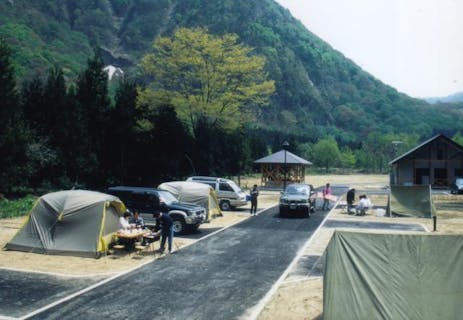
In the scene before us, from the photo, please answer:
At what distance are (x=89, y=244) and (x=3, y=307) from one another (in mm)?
4866

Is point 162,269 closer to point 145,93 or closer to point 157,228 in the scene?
point 157,228

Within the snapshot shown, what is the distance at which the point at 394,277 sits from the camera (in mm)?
7902

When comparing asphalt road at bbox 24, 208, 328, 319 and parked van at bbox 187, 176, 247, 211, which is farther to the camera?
parked van at bbox 187, 176, 247, 211

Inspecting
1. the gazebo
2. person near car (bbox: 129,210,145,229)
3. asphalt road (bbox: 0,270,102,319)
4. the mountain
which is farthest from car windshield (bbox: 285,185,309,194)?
the mountain

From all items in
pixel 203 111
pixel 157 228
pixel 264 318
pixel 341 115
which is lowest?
pixel 264 318

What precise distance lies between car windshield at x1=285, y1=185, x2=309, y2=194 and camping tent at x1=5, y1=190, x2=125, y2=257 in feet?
44.2

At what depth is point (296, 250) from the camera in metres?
15.9

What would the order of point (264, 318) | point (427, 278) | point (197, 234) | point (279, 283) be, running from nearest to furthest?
point (427, 278) → point (264, 318) → point (279, 283) → point (197, 234)

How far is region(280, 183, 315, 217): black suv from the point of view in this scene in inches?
970

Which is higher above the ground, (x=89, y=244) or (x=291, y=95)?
(x=291, y=95)

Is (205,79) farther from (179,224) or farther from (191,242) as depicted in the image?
(191,242)

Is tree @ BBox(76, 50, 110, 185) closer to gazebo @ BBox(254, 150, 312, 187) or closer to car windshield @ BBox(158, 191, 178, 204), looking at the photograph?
car windshield @ BBox(158, 191, 178, 204)

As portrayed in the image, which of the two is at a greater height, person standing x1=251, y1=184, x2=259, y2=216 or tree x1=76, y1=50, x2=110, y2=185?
tree x1=76, y1=50, x2=110, y2=185

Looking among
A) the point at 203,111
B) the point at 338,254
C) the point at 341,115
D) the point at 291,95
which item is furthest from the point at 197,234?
the point at 341,115
